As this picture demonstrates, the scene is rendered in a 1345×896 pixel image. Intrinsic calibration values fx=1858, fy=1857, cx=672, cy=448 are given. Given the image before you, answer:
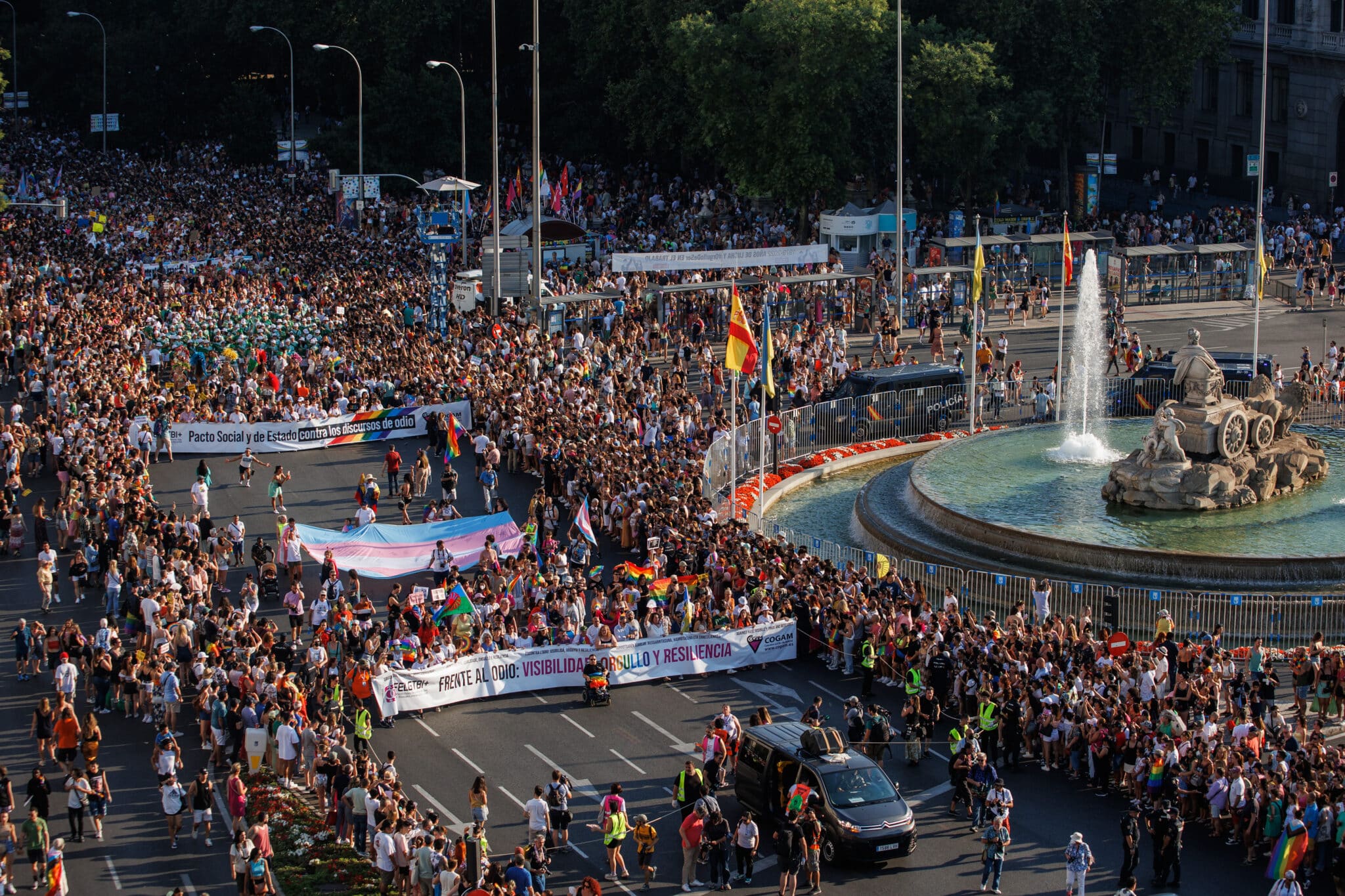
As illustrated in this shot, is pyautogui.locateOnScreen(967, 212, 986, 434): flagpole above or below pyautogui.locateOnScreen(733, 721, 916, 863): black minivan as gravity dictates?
above

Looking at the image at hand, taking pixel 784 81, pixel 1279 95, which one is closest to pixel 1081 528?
pixel 784 81

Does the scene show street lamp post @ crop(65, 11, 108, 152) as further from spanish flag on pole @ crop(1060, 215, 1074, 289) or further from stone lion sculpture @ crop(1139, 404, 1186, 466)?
stone lion sculpture @ crop(1139, 404, 1186, 466)

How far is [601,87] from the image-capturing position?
85.8 meters

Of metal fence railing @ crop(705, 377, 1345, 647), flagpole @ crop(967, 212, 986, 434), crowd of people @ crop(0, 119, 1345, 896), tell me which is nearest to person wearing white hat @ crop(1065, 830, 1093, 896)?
crowd of people @ crop(0, 119, 1345, 896)

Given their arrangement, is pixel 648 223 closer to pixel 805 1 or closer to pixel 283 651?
pixel 805 1

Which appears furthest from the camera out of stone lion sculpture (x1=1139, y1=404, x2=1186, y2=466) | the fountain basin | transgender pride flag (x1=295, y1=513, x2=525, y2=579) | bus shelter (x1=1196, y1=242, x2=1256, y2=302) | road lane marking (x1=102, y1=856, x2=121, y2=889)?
bus shelter (x1=1196, y1=242, x2=1256, y2=302)

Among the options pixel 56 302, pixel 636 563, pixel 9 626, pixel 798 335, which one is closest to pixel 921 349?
pixel 798 335

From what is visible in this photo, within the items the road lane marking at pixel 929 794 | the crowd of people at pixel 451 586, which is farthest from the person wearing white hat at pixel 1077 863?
the road lane marking at pixel 929 794

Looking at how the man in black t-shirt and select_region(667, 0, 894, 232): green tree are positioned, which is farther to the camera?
select_region(667, 0, 894, 232): green tree

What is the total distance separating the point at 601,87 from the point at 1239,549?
5758cm

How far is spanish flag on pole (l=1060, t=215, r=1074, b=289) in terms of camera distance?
162 ft

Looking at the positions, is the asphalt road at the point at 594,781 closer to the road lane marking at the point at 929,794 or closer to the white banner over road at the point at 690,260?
the road lane marking at the point at 929,794

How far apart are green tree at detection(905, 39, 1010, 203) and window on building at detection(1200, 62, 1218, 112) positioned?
1880cm

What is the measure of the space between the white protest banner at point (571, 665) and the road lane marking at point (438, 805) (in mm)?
2475
